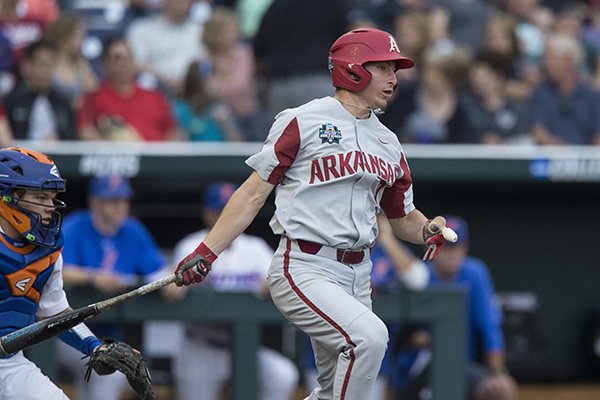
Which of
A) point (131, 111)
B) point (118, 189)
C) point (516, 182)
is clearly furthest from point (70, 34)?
point (516, 182)

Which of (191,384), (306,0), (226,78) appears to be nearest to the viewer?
(191,384)

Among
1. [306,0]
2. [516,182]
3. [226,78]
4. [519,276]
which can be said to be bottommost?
[519,276]

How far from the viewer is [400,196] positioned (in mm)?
5770

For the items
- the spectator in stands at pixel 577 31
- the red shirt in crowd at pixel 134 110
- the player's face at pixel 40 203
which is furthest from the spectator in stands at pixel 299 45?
the player's face at pixel 40 203

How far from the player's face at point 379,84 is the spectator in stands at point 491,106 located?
4.29m

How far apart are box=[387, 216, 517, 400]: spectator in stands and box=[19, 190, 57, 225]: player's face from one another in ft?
11.4

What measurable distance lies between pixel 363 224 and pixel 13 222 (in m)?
1.45

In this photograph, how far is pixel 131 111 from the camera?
940cm

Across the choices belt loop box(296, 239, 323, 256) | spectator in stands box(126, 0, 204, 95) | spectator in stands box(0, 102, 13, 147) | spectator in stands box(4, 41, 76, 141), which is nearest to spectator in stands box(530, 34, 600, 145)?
spectator in stands box(126, 0, 204, 95)

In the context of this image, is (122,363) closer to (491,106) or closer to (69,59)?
(69,59)

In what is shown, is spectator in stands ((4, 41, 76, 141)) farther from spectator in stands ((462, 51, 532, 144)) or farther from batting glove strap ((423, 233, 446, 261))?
batting glove strap ((423, 233, 446, 261))

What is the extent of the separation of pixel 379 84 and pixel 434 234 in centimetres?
68

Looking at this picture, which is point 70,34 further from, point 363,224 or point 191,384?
point 363,224

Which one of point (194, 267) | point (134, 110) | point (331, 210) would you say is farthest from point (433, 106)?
point (194, 267)
